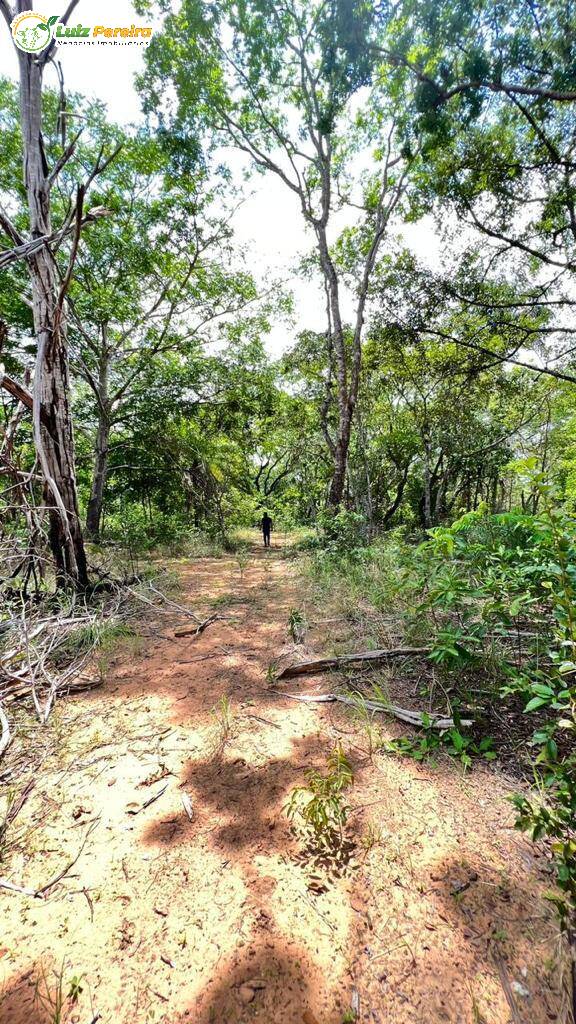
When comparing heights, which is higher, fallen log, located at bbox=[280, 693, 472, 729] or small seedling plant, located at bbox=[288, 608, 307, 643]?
small seedling plant, located at bbox=[288, 608, 307, 643]

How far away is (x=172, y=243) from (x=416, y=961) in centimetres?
1265

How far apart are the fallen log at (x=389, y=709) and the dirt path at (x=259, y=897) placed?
0.82 feet

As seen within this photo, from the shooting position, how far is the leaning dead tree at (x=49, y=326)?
339 centimetres

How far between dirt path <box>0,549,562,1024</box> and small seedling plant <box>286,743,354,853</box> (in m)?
0.07

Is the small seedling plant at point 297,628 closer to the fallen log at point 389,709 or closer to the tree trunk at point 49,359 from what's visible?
the fallen log at point 389,709

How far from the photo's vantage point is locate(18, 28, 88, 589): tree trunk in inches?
140

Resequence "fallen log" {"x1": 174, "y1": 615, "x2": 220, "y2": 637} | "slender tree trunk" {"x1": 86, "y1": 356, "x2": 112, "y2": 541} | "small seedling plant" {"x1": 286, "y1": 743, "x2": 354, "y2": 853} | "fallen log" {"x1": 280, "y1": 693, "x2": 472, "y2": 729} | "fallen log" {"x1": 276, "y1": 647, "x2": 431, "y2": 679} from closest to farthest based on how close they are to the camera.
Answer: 1. "small seedling plant" {"x1": 286, "y1": 743, "x2": 354, "y2": 853}
2. "fallen log" {"x1": 280, "y1": 693, "x2": 472, "y2": 729}
3. "fallen log" {"x1": 276, "y1": 647, "x2": 431, "y2": 679}
4. "fallen log" {"x1": 174, "y1": 615, "x2": 220, "y2": 637}
5. "slender tree trunk" {"x1": 86, "y1": 356, "x2": 112, "y2": 541}

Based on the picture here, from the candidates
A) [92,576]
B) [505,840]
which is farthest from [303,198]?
[505,840]

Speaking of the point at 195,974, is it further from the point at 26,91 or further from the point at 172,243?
the point at 172,243

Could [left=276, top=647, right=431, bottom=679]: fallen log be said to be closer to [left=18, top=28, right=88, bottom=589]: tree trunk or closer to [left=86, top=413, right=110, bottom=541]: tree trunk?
[left=18, top=28, right=88, bottom=589]: tree trunk

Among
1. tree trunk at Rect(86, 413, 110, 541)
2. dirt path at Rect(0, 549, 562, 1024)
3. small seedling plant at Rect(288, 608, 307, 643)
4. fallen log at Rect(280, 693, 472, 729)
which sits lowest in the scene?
dirt path at Rect(0, 549, 562, 1024)

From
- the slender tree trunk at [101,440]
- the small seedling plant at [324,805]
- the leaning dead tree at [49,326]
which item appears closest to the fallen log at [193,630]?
the leaning dead tree at [49,326]

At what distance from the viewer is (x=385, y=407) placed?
16359 millimetres

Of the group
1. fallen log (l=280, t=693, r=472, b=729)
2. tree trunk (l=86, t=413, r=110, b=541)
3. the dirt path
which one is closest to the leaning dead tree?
the dirt path
